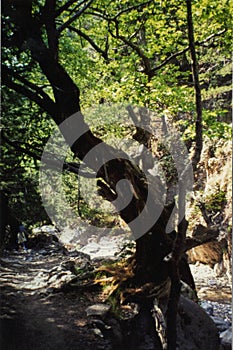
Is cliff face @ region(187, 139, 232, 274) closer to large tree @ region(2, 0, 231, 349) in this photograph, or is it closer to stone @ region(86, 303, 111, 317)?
large tree @ region(2, 0, 231, 349)

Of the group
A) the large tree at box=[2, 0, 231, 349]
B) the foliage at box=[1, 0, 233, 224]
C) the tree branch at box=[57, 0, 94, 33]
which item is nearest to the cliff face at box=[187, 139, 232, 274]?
the foliage at box=[1, 0, 233, 224]

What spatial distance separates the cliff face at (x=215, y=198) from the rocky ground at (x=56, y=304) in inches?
10.2

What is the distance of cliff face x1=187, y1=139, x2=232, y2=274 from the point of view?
7.68 ft

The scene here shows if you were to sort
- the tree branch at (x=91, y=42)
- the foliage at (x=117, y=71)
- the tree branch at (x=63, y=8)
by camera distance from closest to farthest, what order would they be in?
1. the foliage at (x=117, y=71)
2. the tree branch at (x=63, y=8)
3. the tree branch at (x=91, y=42)

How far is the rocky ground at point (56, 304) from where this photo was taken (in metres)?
1.75

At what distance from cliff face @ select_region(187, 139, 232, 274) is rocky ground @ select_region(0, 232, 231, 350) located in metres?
0.26

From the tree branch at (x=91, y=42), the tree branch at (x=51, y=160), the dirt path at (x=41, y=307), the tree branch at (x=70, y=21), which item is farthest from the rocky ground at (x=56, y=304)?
the tree branch at (x=91, y=42)

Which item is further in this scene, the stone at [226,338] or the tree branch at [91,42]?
the tree branch at [91,42]

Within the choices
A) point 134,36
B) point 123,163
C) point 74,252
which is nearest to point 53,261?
point 74,252

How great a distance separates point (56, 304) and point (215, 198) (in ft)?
4.23

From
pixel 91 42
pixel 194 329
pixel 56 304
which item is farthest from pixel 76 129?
pixel 194 329

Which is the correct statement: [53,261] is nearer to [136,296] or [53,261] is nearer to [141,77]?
[136,296]

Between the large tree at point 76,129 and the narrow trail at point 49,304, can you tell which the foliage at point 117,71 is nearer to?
the large tree at point 76,129

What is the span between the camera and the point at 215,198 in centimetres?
252
